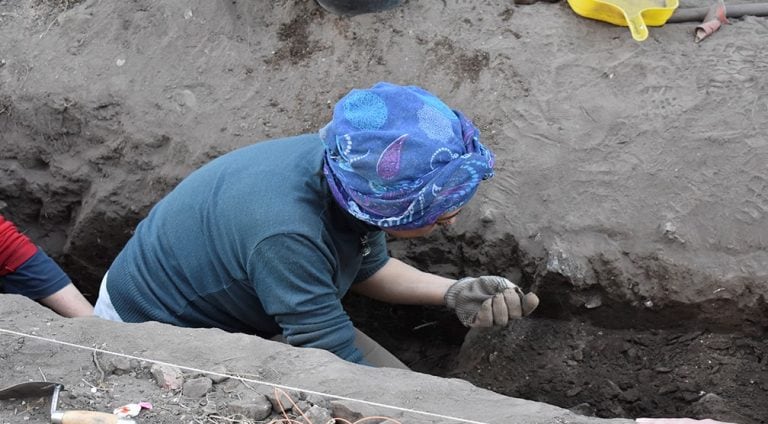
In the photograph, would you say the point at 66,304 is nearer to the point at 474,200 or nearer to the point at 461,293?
the point at 461,293

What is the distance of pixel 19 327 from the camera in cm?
233

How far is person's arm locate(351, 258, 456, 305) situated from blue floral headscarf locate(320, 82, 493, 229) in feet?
2.08

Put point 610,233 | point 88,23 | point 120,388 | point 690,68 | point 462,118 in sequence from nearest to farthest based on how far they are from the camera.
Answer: point 120,388 → point 462,118 → point 610,233 → point 690,68 → point 88,23

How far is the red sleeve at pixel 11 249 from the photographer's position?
2.92 m

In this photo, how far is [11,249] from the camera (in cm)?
294

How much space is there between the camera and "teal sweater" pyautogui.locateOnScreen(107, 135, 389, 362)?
7.48 ft

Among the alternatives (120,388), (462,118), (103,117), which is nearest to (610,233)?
(462,118)

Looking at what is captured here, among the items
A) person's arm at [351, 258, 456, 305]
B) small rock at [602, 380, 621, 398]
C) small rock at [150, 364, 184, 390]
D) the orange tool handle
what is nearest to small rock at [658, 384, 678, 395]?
small rock at [602, 380, 621, 398]

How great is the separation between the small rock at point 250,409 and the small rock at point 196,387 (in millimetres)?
74

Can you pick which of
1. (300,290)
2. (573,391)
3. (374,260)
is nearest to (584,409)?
(573,391)

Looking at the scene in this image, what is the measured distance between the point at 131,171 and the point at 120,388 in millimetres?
1694

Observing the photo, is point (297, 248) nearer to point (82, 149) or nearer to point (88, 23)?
point (82, 149)

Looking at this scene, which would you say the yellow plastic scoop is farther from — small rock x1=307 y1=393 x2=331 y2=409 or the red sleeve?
the red sleeve

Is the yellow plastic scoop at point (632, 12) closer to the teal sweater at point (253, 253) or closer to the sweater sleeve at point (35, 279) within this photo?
the teal sweater at point (253, 253)
